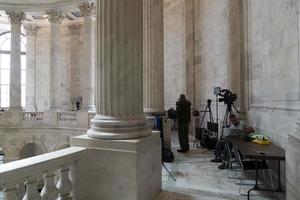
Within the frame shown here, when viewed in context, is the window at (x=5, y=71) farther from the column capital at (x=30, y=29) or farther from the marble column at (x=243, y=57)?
the marble column at (x=243, y=57)

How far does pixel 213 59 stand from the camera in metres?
11.1

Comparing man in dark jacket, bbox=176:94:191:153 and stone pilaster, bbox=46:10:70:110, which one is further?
stone pilaster, bbox=46:10:70:110

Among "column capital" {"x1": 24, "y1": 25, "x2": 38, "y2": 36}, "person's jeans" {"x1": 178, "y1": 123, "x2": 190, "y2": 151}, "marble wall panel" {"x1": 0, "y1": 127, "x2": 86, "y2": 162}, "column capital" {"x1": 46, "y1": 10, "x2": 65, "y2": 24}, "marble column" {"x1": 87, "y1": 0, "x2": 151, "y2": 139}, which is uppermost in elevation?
"column capital" {"x1": 24, "y1": 25, "x2": 38, "y2": 36}

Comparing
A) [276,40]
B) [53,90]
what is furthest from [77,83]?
[276,40]

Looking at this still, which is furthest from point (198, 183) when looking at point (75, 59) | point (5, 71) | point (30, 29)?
point (5, 71)

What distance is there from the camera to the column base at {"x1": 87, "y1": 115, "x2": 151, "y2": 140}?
3668mm

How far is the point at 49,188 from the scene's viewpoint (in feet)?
9.94

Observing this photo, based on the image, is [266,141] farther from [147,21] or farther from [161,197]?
[147,21]

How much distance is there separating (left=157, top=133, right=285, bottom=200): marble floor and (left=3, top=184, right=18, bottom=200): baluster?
2.26 meters

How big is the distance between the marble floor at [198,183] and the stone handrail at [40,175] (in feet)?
5.19

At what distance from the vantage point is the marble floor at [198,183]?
443 centimetres

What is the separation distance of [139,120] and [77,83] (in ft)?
65.8

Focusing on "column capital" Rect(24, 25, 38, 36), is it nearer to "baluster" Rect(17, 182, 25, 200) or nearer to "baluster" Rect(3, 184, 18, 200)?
"baluster" Rect(17, 182, 25, 200)

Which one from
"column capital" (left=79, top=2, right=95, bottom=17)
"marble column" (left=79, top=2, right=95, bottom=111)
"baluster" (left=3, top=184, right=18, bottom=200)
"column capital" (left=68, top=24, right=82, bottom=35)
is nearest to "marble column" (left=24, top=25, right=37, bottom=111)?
"column capital" (left=68, top=24, right=82, bottom=35)
